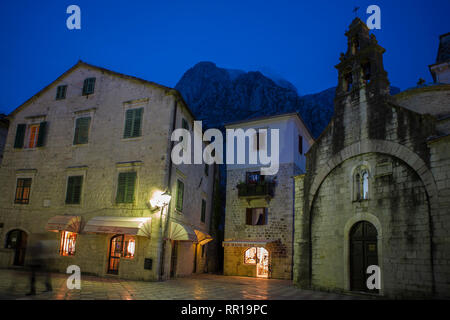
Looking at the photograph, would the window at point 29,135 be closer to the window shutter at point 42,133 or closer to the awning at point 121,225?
the window shutter at point 42,133

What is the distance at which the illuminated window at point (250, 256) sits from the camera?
24766 mm

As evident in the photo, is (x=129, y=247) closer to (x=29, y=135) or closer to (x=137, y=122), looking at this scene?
(x=137, y=122)

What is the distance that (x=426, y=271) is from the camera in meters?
12.1

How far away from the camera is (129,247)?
56.9 ft

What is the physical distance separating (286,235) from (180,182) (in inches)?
347

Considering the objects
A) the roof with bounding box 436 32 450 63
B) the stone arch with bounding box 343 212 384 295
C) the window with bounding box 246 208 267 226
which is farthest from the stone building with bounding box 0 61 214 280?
the roof with bounding box 436 32 450 63

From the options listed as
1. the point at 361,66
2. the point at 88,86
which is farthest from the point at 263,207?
the point at 88,86

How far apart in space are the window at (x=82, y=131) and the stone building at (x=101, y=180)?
0.21ft

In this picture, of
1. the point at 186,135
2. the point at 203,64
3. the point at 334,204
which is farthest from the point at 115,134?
the point at 203,64

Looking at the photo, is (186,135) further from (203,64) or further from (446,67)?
(203,64)

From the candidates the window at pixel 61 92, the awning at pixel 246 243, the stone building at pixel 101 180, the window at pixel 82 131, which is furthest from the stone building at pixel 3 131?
the awning at pixel 246 243

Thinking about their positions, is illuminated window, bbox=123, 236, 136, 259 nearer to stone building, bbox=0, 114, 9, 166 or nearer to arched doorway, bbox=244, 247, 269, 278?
arched doorway, bbox=244, 247, 269, 278
